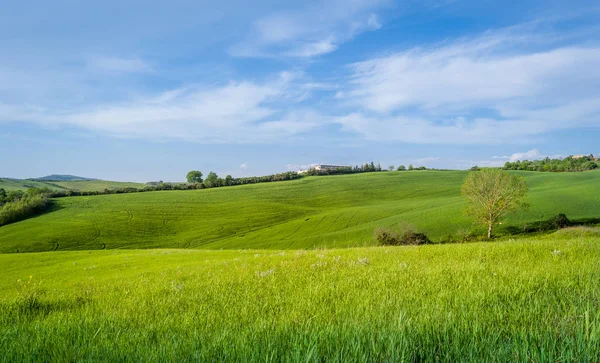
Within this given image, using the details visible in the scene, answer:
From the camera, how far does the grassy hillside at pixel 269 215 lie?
256 feet

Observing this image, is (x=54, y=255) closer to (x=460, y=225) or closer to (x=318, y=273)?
(x=318, y=273)

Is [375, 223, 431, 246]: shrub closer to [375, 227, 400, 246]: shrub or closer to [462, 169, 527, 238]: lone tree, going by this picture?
[375, 227, 400, 246]: shrub

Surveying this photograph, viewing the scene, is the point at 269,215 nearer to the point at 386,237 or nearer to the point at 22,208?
the point at 386,237

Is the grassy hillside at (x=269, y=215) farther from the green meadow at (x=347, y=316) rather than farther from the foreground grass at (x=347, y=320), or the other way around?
the foreground grass at (x=347, y=320)

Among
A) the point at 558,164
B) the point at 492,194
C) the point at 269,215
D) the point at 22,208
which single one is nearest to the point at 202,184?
the point at 269,215

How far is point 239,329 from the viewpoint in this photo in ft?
11.5

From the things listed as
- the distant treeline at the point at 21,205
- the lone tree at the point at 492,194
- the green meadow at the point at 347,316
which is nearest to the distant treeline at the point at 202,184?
the distant treeline at the point at 21,205

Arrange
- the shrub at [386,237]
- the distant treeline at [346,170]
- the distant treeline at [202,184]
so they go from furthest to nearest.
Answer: the distant treeline at [346,170]
the distant treeline at [202,184]
the shrub at [386,237]

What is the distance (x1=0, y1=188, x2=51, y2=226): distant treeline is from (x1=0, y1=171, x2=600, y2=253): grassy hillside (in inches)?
208

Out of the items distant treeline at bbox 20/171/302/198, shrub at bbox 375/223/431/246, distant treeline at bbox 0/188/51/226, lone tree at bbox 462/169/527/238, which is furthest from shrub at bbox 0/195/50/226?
lone tree at bbox 462/169/527/238

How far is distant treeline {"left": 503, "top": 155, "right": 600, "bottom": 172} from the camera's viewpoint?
143 metres

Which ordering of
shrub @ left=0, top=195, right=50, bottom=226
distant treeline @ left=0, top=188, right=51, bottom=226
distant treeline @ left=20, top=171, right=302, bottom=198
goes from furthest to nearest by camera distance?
1. distant treeline @ left=20, top=171, right=302, bottom=198
2. distant treeline @ left=0, top=188, right=51, bottom=226
3. shrub @ left=0, top=195, right=50, bottom=226

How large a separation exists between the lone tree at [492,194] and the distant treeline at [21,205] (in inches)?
4880

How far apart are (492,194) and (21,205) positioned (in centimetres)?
12956
